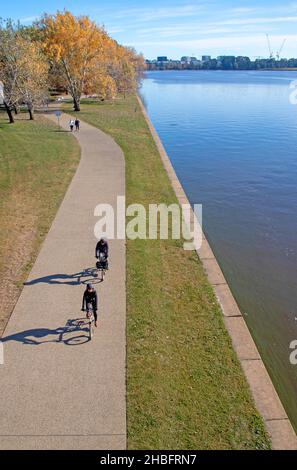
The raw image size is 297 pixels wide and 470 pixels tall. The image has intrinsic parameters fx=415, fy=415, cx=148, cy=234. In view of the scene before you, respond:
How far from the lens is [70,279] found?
12188mm

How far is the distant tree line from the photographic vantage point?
37331 millimetres

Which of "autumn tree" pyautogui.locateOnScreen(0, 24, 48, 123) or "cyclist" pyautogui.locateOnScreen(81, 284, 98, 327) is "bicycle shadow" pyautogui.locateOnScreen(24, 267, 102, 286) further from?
"autumn tree" pyautogui.locateOnScreen(0, 24, 48, 123)

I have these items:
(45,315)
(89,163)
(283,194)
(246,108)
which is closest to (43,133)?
(89,163)

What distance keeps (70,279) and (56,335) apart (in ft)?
8.41

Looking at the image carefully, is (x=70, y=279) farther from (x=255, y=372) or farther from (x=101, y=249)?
(x=255, y=372)

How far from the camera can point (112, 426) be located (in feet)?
24.9

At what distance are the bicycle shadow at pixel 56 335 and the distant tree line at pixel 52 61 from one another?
3208cm

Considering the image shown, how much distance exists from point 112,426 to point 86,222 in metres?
9.67

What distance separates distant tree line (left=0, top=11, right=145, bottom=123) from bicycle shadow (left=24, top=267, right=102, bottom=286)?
1166 inches

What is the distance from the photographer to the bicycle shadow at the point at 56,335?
31.7ft

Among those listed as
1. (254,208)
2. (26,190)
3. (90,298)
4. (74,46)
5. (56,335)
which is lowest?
(56,335)

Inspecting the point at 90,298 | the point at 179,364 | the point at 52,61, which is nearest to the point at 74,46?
the point at 52,61

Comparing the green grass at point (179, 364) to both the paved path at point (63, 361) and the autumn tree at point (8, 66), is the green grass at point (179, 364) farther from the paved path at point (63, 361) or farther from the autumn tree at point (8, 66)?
the autumn tree at point (8, 66)

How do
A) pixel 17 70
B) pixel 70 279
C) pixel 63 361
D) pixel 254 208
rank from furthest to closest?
pixel 17 70 < pixel 254 208 < pixel 70 279 < pixel 63 361
